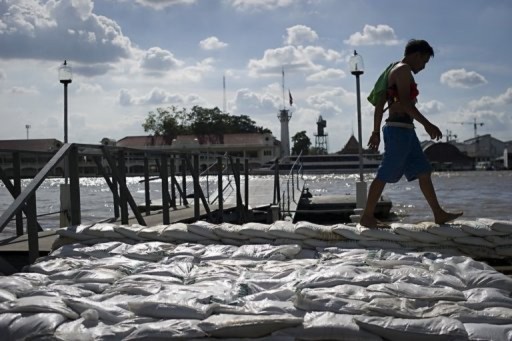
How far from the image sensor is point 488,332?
223cm

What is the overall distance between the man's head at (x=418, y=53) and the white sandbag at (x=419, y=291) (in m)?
1.92

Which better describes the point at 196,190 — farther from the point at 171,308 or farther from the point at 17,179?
the point at 171,308

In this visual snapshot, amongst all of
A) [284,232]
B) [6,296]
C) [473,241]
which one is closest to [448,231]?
[473,241]

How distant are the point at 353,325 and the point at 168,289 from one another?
0.99 metres

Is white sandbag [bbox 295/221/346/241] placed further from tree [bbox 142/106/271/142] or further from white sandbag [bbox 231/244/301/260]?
tree [bbox 142/106/271/142]

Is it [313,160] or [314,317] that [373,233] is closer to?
[314,317]

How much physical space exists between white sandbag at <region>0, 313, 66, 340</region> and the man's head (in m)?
2.92

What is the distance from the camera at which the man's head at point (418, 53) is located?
13.5 ft

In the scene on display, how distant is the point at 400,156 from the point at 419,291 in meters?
1.57

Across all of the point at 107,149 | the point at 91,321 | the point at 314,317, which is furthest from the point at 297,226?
the point at 107,149

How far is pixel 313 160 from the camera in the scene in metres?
83.4

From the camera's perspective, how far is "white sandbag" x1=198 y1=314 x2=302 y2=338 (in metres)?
2.27

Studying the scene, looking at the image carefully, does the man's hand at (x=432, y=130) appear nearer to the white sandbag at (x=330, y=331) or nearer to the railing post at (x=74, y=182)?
the white sandbag at (x=330, y=331)

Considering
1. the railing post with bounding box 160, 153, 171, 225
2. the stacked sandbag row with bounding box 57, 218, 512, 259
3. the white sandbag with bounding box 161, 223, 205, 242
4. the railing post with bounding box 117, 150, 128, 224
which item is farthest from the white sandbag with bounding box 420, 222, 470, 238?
the railing post with bounding box 160, 153, 171, 225
